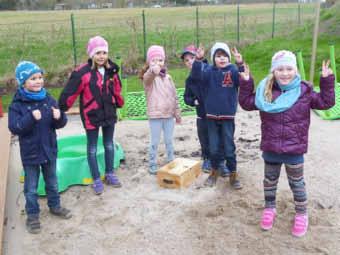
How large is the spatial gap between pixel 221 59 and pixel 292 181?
1.29 meters

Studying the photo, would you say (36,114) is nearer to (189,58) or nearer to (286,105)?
(189,58)

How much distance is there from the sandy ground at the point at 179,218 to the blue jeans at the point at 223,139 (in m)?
0.32

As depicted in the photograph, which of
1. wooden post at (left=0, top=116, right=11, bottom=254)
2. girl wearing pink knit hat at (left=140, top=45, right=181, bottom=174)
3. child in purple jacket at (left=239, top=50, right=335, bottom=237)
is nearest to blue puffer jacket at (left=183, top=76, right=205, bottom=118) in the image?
girl wearing pink knit hat at (left=140, top=45, right=181, bottom=174)

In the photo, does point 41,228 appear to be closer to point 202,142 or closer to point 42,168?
point 42,168

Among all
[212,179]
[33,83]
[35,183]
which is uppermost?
[33,83]

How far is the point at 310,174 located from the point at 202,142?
3.94ft

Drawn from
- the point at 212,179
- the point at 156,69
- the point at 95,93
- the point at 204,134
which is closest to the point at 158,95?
the point at 156,69

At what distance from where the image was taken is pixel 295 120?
350cm

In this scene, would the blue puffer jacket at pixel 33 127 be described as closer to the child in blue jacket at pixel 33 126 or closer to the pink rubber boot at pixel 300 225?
the child in blue jacket at pixel 33 126

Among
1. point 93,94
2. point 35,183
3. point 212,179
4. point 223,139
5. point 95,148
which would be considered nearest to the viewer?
point 35,183

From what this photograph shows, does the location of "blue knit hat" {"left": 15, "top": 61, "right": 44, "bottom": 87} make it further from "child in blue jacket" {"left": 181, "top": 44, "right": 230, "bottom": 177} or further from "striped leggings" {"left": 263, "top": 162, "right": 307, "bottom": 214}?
"striped leggings" {"left": 263, "top": 162, "right": 307, "bottom": 214}

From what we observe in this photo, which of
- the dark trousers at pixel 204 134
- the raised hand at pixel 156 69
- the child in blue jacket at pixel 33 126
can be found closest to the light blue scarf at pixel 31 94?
→ the child in blue jacket at pixel 33 126

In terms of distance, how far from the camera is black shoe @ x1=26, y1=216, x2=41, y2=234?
3.96 m

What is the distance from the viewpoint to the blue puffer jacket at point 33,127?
365cm
